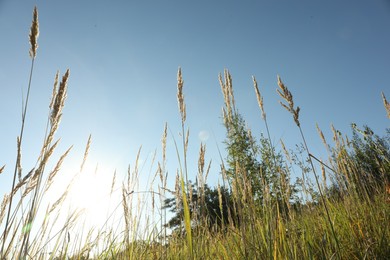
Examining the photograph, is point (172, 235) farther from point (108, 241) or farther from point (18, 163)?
point (18, 163)

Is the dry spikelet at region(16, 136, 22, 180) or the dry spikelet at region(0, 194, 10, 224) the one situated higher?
the dry spikelet at region(16, 136, 22, 180)

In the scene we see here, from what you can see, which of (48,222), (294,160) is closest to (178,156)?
(48,222)

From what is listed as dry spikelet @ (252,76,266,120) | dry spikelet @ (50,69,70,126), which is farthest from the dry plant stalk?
dry spikelet @ (50,69,70,126)

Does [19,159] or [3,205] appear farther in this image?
[3,205]

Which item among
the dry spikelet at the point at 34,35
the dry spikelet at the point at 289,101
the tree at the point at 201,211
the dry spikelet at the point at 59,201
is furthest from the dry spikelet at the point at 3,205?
the dry spikelet at the point at 289,101

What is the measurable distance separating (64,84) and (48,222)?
114 centimetres

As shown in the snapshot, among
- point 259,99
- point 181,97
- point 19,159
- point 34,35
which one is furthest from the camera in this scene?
point 259,99

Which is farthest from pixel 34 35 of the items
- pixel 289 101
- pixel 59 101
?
pixel 289 101

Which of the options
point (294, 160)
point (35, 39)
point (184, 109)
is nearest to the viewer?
point (35, 39)

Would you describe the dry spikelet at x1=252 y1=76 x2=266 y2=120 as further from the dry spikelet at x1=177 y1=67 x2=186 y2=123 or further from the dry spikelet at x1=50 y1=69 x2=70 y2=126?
the dry spikelet at x1=50 y1=69 x2=70 y2=126

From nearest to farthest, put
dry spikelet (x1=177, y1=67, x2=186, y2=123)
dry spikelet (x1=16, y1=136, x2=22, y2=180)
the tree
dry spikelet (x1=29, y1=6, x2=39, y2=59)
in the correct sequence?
dry spikelet (x1=16, y1=136, x2=22, y2=180), dry spikelet (x1=29, y1=6, x2=39, y2=59), dry spikelet (x1=177, y1=67, x2=186, y2=123), the tree

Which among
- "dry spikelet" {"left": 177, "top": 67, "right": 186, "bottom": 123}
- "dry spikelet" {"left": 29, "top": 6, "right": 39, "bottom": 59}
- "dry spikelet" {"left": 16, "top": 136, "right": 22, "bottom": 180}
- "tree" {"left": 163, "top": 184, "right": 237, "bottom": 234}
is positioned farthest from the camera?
"tree" {"left": 163, "top": 184, "right": 237, "bottom": 234}

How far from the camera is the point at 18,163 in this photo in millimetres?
1143

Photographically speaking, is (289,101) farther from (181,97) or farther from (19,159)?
(19,159)
